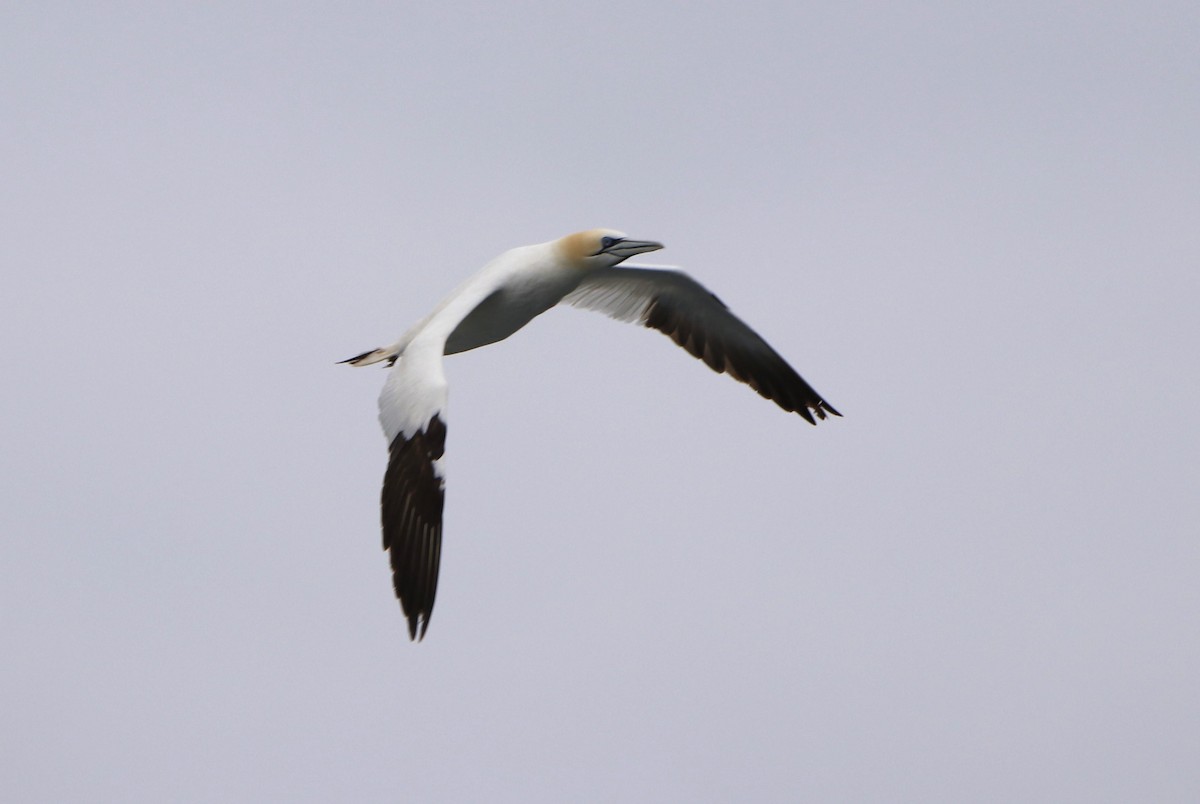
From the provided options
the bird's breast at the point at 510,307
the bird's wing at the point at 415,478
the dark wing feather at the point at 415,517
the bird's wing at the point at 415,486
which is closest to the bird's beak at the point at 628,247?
the bird's breast at the point at 510,307

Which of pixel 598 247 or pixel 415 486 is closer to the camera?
pixel 415 486

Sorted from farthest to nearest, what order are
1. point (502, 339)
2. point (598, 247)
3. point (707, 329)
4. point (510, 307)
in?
1. point (707, 329)
2. point (502, 339)
3. point (598, 247)
4. point (510, 307)

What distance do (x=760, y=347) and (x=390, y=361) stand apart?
3565 mm

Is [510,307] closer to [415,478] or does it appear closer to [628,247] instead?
[628,247]

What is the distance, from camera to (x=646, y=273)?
15242mm

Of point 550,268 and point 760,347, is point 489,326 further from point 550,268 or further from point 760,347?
point 760,347

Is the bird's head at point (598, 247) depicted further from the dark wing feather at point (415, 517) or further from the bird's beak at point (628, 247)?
the dark wing feather at point (415, 517)

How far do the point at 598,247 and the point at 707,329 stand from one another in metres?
2.24

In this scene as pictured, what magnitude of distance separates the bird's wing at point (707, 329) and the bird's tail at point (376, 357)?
215cm

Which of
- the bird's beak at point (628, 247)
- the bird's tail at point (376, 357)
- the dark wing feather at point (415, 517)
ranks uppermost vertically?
the bird's beak at point (628, 247)

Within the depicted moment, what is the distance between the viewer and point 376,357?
1397cm

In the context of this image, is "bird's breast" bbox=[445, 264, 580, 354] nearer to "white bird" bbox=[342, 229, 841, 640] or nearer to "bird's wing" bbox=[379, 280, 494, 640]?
"white bird" bbox=[342, 229, 841, 640]

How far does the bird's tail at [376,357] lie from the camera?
45.5ft

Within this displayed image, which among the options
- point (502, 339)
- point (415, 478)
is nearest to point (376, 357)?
point (502, 339)
